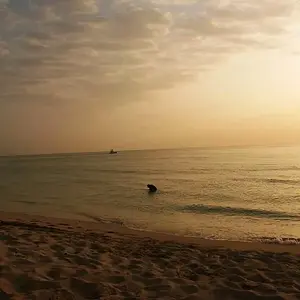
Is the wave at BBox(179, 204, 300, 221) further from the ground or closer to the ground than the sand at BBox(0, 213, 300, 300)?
closer to the ground

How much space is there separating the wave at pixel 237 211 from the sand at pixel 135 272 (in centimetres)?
979

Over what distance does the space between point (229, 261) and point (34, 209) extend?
49.7 feet

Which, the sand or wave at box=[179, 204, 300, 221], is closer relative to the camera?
the sand

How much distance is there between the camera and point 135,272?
6.52 metres

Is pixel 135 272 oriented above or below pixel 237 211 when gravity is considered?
above

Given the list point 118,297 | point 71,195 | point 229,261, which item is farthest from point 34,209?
point 118,297

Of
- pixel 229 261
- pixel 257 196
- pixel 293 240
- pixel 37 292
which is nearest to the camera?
pixel 37 292

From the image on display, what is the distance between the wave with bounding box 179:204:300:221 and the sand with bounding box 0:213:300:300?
9794mm

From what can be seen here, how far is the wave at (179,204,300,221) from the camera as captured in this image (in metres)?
18.1

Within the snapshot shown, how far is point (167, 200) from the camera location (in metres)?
24.3

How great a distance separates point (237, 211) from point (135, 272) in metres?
14.1

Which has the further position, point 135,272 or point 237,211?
point 237,211

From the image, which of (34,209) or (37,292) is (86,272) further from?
(34,209)

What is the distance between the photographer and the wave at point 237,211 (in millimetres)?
18062
